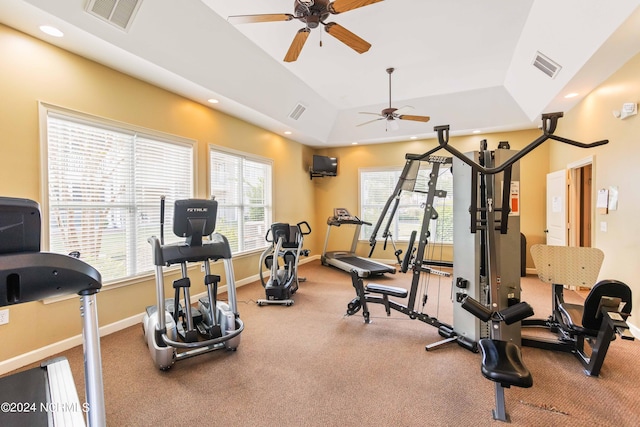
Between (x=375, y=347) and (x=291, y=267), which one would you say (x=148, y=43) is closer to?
(x=291, y=267)

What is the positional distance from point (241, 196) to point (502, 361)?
15.3ft

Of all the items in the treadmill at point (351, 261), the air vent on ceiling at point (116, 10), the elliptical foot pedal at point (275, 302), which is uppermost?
the air vent on ceiling at point (116, 10)

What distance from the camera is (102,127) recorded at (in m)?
3.32

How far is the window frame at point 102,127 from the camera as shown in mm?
2812

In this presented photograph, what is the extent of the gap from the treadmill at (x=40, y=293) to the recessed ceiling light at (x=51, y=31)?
2753 millimetres

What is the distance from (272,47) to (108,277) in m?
3.53

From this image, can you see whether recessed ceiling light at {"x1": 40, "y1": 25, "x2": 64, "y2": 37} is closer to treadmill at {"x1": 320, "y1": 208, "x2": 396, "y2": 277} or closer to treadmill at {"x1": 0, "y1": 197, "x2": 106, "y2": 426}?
treadmill at {"x1": 0, "y1": 197, "x2": 106, "y2": 426}

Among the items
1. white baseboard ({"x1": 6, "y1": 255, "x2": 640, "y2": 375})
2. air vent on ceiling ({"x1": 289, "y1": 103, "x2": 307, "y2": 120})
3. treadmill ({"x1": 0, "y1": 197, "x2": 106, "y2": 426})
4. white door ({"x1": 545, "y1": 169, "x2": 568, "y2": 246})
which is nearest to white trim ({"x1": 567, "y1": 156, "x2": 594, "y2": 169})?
white door ({"x1": 545, "y1": 169, "x2": 568, "y2": 246})

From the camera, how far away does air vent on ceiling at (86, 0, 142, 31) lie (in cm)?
259

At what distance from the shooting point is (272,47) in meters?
3.98

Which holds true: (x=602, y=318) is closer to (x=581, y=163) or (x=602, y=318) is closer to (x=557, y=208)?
(x=581, y=163)

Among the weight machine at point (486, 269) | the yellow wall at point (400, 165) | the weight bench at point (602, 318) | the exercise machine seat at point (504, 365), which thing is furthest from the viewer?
the yellow wall at point (400, 165)

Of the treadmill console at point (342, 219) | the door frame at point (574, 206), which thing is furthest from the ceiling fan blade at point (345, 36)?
the door frame at point (574, 206)

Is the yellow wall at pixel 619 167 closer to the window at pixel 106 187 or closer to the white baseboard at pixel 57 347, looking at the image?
the white baseboard at pixel 57 347
